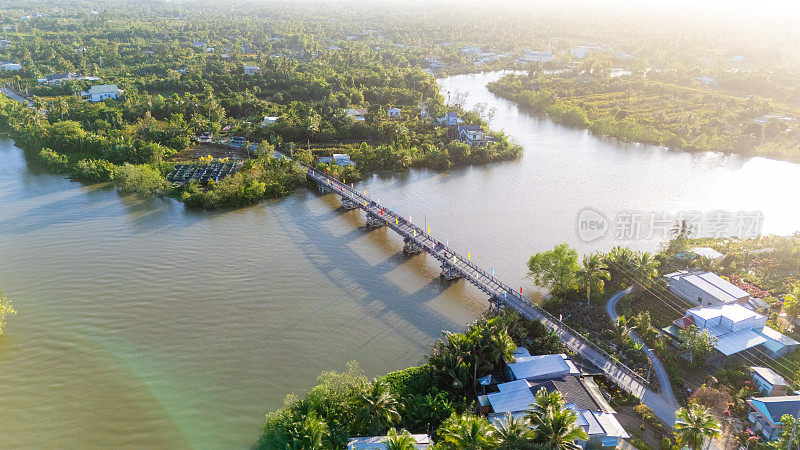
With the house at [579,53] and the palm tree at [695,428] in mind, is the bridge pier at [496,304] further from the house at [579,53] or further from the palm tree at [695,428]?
the house at [579,53]

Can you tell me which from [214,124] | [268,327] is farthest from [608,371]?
[214,124]

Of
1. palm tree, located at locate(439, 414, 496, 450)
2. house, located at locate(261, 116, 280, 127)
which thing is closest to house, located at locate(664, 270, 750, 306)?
palm tree, located at locate(439, 414, 496, 450)

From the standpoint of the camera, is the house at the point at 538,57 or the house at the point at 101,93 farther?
the house at the point at 538,57

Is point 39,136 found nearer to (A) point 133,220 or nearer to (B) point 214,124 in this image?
(B) point 214,124

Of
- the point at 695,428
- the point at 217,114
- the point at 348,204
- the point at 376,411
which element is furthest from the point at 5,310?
the point at 217,114

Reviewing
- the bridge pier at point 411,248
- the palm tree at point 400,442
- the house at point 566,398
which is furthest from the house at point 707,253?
the palm tree at point 400,442
